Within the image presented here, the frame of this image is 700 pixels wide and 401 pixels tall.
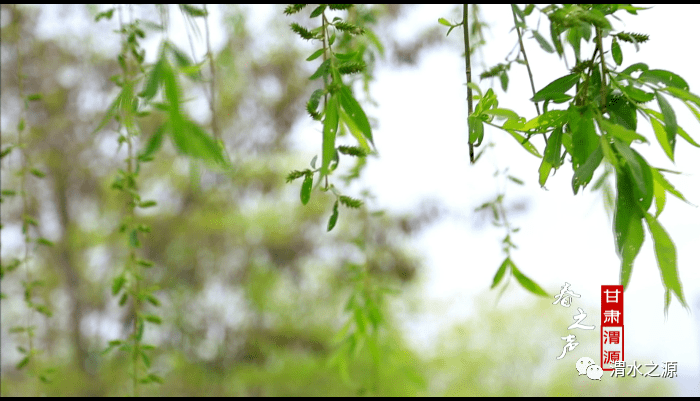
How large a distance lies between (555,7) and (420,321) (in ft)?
9.08

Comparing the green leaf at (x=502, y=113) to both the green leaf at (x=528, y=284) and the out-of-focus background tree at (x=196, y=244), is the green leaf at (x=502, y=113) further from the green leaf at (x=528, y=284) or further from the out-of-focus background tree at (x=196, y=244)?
the out-of-focus background tree at (x=196, y=244)

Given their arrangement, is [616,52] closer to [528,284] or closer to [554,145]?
[554,145]

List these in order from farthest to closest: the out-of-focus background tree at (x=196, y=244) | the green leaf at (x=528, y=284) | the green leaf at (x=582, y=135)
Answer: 1. the out-of-focus background tree at (x=196, y=244)
2. the green leaf at (x=528, y=284)
3. the green leaf at (x=582, y=135)

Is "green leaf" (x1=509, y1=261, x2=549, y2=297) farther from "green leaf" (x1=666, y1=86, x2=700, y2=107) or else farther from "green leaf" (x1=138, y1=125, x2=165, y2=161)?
"green leaf" (x1=138, y1=125, x2=165, y2=161)

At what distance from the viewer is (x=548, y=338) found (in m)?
3.14

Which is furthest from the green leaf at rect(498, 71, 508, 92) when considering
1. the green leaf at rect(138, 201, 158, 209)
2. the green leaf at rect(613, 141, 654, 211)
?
Answer: the green leaf at rect(138, 201, 158, 209)

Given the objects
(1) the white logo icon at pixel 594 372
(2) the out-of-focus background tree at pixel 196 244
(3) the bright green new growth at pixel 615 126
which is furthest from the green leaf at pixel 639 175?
(2) the out-of-focus background tree at pixel 196 244

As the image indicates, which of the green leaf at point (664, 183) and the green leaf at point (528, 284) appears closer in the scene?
the green leaf at point (664, 183)

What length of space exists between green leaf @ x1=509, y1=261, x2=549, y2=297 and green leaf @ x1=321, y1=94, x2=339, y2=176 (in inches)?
9.1

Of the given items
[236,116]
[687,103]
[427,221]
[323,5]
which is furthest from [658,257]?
[236,116]

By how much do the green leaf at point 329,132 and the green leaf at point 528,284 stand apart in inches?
9.1

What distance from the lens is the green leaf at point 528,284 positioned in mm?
425

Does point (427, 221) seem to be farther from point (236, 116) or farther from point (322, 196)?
point (236, 116)

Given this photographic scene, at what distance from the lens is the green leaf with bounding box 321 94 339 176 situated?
264 mm
